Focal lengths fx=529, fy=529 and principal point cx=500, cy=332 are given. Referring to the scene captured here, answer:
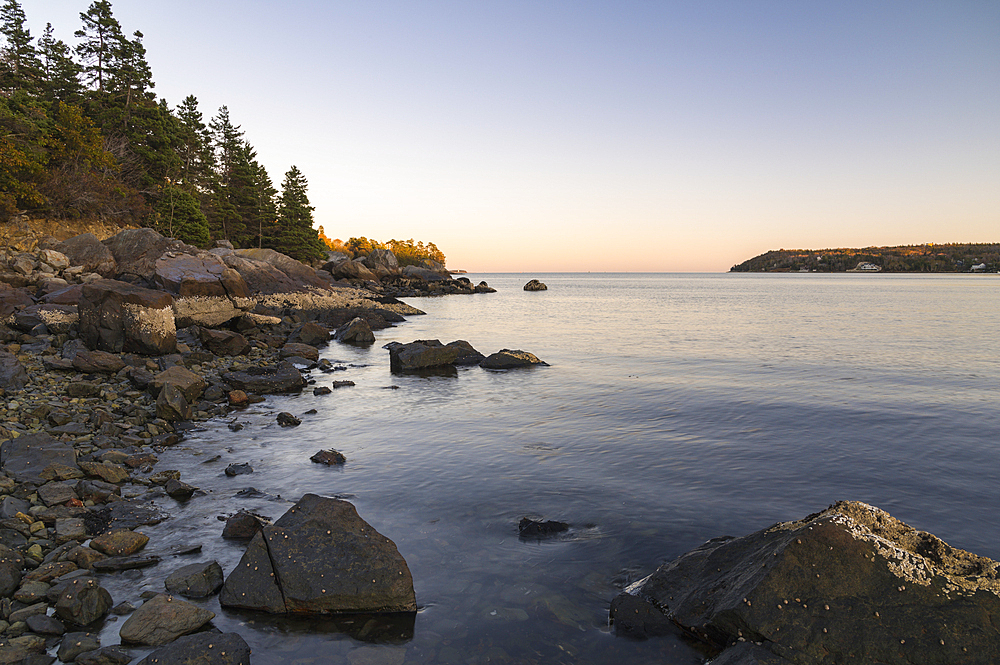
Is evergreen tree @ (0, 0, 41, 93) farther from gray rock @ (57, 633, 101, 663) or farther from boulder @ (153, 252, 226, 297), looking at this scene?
gray rock @ (57, 633, 101, 663)

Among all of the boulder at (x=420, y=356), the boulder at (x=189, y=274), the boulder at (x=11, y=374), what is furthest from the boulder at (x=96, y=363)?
the boulder at (x=189, y=274)

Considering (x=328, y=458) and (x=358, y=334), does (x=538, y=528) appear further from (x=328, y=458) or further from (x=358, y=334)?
(x=358, y=334)

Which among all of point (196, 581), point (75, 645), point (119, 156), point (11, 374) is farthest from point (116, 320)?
point (119, 156)

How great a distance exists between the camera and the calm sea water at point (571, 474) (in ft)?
19.4

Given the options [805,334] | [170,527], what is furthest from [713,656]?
[805,334]

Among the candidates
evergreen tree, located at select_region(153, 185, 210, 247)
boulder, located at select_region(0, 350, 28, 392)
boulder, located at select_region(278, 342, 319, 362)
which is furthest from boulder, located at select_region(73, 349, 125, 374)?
evergreen tree, located at select_region(153, 185, 210, 247)

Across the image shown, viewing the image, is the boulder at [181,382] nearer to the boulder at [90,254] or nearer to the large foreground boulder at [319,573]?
the large foreground boulder at [319,573]

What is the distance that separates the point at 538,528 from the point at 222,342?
18200 millimetres

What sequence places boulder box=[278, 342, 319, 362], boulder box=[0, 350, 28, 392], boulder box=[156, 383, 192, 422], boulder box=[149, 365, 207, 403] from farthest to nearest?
boulder box=[278, 342, 319, 362], boulder box=[149, 365, 207, 403], boulder box=[156, 383, 192, 422], boulder box=[0, 350, 28, 392]

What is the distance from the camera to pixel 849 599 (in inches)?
181

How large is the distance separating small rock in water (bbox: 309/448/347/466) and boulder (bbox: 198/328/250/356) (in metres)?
12.7

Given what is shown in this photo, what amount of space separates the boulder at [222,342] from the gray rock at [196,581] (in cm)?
1692

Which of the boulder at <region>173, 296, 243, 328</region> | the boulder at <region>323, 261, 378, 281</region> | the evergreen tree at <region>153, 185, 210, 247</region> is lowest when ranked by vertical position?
the boulder at <region>173, 296, 243, 328</region>

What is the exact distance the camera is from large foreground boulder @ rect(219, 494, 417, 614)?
594cm
